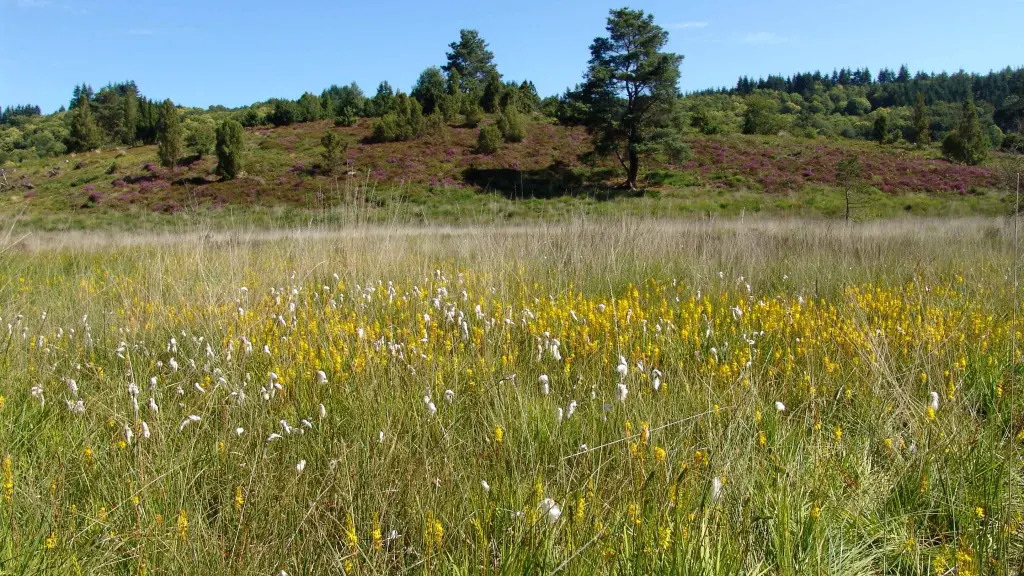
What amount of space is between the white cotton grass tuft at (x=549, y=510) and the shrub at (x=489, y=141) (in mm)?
35306

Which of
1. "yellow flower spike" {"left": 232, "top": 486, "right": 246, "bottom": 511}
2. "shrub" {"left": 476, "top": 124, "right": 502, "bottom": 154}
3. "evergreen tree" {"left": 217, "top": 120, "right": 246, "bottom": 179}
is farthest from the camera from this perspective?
"shrub" {"left": 476, "top": 124, "right": 502, "bottom": 154}

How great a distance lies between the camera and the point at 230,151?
31391 millimetres

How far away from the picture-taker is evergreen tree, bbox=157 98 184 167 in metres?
33.4

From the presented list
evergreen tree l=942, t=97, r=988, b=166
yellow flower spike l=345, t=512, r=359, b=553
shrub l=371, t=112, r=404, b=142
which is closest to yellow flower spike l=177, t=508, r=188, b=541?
yellow flower spike l=345, t=512, r=359, b=553

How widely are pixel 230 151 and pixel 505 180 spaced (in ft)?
48.4

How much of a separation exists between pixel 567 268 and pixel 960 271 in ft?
12.1

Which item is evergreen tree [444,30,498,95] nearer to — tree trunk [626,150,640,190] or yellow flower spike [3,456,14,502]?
tree trunk [626,150,640,190]

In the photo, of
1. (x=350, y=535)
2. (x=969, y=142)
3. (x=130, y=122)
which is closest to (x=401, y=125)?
(x=130, y=122)

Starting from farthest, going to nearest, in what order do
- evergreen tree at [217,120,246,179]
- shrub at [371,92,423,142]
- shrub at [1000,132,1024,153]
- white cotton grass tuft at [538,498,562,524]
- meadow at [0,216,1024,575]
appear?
1. shrub at [371,92,423,142]
2. evergreen tree at [217,120,246,179]
3. shrub at [1000,132,1024,153]
4. meadow at [0,216,1024,575]
5. white cotton grass tuft at [538,498,562,524]

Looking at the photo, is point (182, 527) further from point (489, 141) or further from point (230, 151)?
point (489, 141)

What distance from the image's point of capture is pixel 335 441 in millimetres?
1970

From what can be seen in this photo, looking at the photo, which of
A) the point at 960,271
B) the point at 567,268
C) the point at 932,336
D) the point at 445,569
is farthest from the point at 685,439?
the point at 960,271

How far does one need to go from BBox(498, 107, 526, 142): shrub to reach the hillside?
0.80 meters

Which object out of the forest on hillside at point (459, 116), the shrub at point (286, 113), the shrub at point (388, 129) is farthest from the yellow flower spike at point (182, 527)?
the shrub at point (286, 113)
